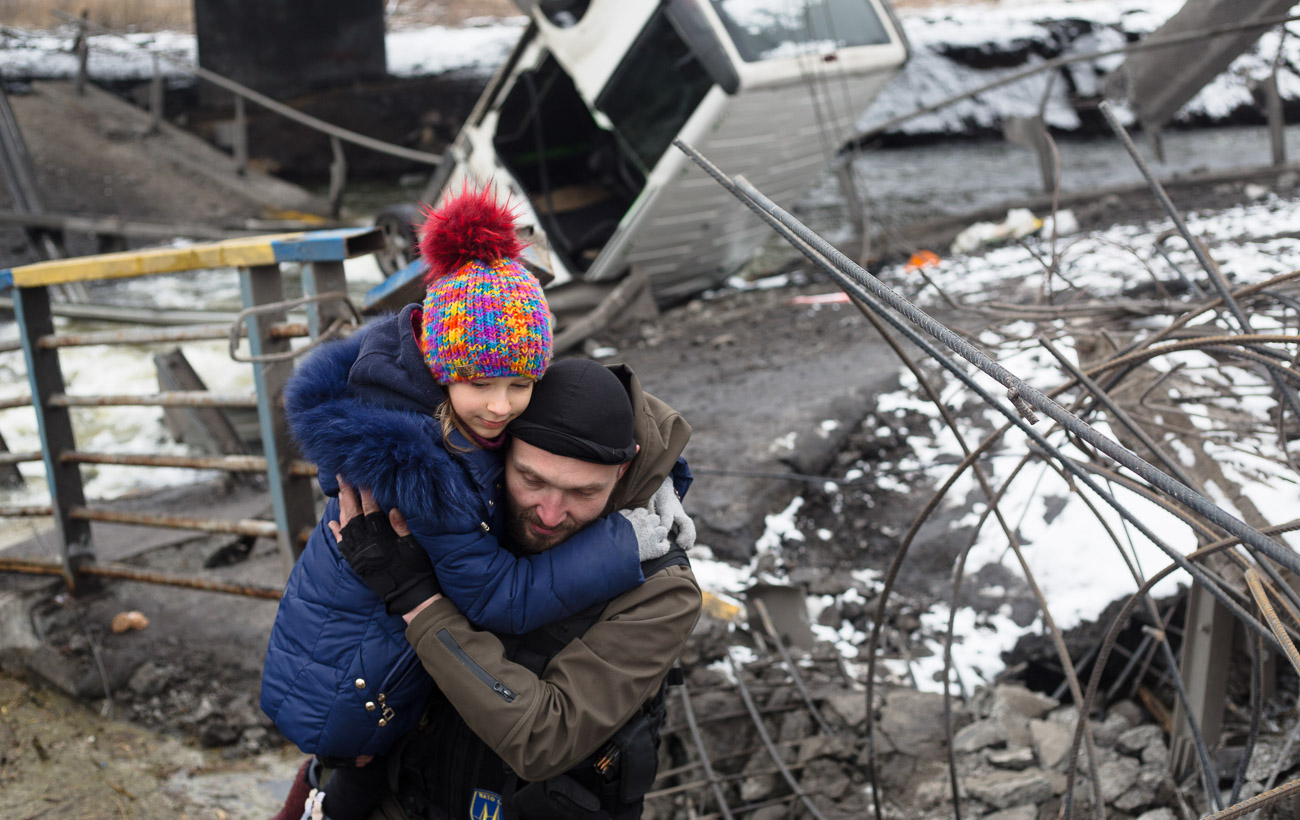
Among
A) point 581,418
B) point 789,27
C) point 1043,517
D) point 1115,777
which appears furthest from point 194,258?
point 789,27

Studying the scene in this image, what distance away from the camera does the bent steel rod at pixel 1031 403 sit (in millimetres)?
1110

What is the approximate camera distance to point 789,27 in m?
Answer: 7.15

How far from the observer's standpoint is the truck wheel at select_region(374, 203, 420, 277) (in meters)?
3.86

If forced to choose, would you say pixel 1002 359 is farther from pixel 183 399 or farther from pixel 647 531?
pixel 183 399

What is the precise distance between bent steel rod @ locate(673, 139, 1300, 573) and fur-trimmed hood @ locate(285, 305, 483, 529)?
59 centimetres

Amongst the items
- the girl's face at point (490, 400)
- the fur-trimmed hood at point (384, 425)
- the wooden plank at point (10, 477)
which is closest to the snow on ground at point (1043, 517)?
the girl's face at point (490, 400)

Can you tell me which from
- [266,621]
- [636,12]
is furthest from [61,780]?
[636,12]

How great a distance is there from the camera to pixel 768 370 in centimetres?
636

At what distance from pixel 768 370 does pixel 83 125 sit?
33.0 ft

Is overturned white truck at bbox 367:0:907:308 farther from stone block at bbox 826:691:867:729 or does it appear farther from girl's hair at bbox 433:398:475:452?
girl's hair at bbox 433:398:475:452

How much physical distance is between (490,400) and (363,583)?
40 cm

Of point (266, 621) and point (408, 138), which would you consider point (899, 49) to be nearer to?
point (266, 621)

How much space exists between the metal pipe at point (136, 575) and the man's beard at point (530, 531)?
63.1 inches

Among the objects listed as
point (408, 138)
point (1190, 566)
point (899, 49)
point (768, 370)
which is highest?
point (1190, 566)
